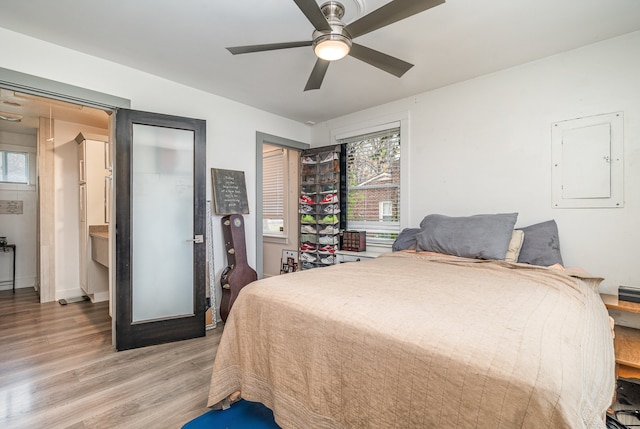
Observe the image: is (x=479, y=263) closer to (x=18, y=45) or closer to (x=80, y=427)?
(x=80, y=427)

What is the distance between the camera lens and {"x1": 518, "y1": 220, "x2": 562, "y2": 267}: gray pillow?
232 centimetres

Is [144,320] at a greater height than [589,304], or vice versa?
[589,304]

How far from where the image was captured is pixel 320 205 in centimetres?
431

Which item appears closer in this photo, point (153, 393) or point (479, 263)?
point (153, 393)

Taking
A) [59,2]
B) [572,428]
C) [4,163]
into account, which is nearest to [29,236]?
[4,163]

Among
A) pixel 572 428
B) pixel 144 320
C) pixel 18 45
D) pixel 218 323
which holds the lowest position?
pixel 218 323

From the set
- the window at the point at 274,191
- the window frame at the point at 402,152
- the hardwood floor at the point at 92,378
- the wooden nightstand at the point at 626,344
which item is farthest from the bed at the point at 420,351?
the window at the point at 274,191

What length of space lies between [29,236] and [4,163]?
48.0 inches

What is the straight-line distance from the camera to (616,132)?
2342 mm

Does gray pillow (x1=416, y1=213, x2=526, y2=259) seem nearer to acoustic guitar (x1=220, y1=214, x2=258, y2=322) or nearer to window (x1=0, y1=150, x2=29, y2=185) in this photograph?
acoustic guitar (x1=220, y1=214, x2=258, y2=322)

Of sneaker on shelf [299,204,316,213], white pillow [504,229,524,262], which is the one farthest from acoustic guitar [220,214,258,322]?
white pillow [504,229,524,262]

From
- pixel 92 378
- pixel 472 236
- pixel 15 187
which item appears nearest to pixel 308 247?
pixel 472 236

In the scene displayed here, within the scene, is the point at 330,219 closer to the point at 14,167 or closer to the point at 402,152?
the point at 402,152

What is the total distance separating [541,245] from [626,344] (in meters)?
0.78
